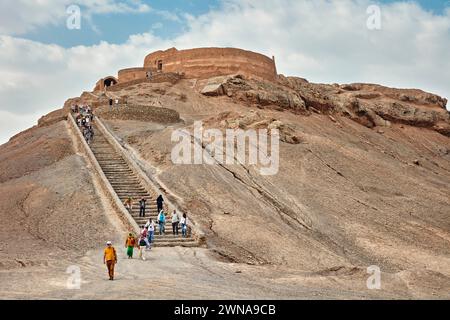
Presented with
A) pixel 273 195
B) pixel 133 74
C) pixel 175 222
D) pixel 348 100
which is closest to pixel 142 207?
pixel 175 222

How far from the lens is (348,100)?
45875mm

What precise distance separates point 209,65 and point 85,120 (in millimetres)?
15690

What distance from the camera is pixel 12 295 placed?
998 centimetres

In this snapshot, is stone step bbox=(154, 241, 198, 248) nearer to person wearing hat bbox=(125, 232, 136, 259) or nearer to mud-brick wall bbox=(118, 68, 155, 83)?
person wearing hat bbox=(125, 232, 136, 259)

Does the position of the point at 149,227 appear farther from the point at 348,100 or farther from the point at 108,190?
the point at 348,100

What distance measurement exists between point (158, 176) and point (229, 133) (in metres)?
6.66

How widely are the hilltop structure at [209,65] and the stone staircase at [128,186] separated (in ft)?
53.7

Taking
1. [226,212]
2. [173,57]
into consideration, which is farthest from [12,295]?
[173,57]

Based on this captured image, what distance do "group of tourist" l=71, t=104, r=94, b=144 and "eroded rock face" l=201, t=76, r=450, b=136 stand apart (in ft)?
33.4

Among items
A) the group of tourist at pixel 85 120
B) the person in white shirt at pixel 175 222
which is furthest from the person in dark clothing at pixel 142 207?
the group of tourist at pixel 85 120

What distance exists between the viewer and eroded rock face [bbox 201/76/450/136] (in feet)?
133

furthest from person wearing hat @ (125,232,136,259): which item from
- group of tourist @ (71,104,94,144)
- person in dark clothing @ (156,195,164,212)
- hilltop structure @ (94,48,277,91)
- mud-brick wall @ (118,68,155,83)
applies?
mud-brick wall @ (118,68,155,83)

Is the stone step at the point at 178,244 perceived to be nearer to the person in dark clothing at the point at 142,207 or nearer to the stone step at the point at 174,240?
the stone step at the point at 174,240
